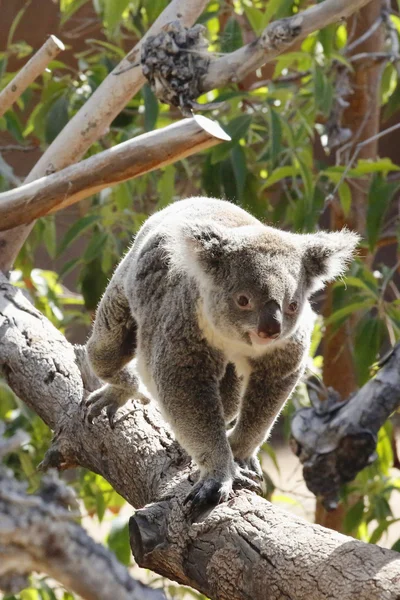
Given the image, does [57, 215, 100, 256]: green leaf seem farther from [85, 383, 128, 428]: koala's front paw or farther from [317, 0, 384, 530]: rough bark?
[317, 0, 384, 530]: rough bark

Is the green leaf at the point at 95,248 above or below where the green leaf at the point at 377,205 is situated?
above

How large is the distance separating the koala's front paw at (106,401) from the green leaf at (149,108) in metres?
1.04

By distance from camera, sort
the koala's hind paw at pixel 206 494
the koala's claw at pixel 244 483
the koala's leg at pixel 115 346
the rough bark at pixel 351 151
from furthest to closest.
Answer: the rough bark at pixel 351 151 < the koala's leg at pixel 115 346 < the koala's claw at pixel 244 483 < the koala's hind paw at pixel 206 494

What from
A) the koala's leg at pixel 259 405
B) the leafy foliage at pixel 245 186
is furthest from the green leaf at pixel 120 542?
the koala's leg at pixel 259 405

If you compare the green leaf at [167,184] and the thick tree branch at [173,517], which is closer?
the thick tree branch at [173,517]

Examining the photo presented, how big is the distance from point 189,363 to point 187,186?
2.36m

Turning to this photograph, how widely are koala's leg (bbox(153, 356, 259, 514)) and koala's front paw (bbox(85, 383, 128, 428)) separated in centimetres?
25

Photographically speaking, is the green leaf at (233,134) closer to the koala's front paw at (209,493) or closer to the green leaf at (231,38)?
the green leaf at (231,38)

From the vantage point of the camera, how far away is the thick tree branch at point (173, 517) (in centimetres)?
145

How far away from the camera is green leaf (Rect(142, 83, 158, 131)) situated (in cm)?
301

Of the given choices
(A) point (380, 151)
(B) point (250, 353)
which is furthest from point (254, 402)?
(A) point (380, 151)

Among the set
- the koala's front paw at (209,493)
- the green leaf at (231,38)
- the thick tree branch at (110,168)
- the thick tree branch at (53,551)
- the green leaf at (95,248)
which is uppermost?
the thick tree branch at (53,551)

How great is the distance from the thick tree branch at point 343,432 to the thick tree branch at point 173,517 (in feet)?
1.60

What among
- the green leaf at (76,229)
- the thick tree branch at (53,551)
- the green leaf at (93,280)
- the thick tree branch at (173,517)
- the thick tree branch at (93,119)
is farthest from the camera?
the green leaf at (93,280)
